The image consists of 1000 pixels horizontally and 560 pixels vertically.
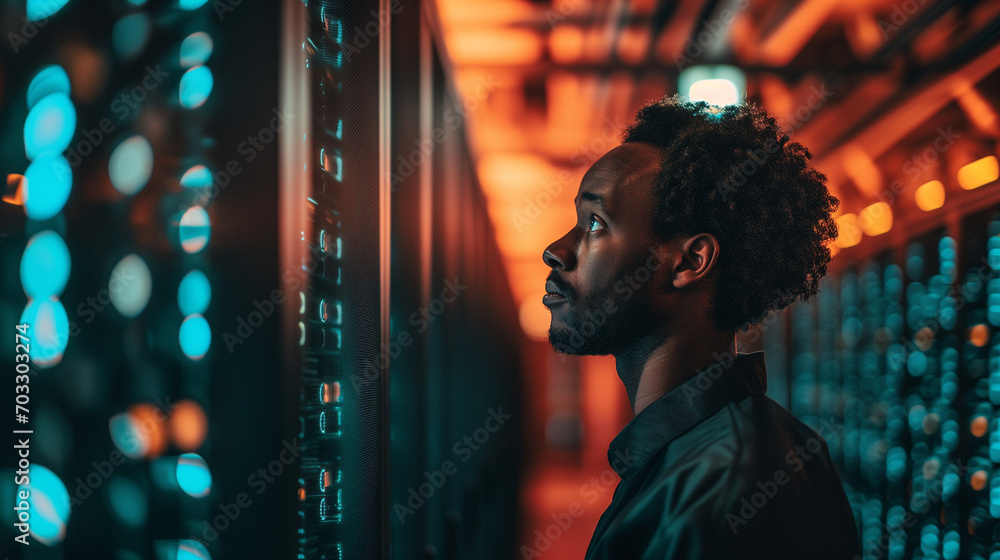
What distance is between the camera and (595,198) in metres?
1.25

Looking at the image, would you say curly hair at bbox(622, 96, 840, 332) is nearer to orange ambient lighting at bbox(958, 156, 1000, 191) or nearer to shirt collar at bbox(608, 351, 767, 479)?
shirt collar at bbox(608, 351, 767, 479)

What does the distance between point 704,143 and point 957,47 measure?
3.26m

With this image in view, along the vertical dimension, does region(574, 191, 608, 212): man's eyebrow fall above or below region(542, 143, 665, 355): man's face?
above

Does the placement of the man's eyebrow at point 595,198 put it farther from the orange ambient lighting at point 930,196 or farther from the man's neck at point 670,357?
the orange ambient lighting at point 930,196

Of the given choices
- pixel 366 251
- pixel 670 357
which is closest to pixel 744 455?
pixel 670 357

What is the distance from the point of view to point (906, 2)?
10.4ft

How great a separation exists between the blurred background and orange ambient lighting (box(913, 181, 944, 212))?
15 millimetres

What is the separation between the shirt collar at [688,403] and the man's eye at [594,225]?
0.32 metres

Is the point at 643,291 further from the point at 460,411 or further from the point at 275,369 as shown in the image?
the point at 460,411

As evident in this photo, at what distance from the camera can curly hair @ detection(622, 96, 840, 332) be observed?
4.00ft

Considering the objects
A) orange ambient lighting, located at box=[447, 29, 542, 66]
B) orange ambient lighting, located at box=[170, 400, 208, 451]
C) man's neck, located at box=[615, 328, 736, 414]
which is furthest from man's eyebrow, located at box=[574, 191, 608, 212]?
orange ambient lighting, located at box=[447, 29, 542, 66]

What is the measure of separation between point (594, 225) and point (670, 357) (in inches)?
11.2

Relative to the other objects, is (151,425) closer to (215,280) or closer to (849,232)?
(215,280)

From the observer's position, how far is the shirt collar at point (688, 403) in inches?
43.4
